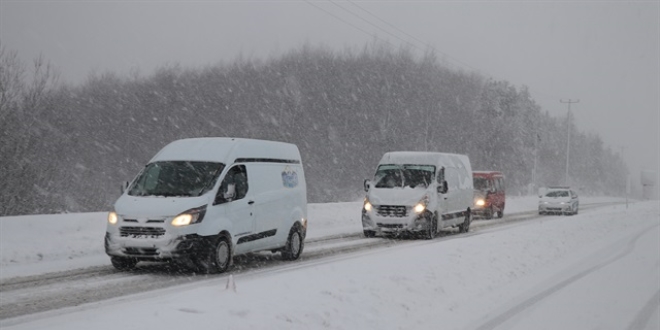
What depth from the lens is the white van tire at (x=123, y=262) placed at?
12.0 m

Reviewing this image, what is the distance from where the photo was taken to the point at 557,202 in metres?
41.1

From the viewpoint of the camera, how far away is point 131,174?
57.4 meters

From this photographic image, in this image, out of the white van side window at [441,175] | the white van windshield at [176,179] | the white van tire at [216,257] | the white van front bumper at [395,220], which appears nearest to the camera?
the white van tire at [216,257]

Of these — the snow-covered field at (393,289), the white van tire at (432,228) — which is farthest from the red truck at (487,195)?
the snow-covered field at (393,289)

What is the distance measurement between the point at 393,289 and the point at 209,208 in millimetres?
4294

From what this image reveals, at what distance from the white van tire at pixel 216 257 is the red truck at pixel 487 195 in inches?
918

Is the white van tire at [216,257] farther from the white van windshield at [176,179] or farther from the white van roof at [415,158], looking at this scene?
the white van roof at [415,158]

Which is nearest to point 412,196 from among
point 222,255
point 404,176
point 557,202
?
point 404,176

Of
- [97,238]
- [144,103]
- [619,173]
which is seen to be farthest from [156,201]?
[619,173]

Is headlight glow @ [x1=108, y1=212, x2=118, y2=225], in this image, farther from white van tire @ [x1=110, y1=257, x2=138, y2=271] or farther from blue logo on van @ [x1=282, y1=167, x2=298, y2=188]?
blue logo on van @ [x1=282, y1=167, x2=298, y2=188]

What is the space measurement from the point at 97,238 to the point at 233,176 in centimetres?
537

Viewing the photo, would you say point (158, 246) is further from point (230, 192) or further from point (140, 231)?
point (230, 192)

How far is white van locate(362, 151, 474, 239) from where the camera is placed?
788 inches

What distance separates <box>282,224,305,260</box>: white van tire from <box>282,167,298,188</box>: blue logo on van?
3.11 feet
